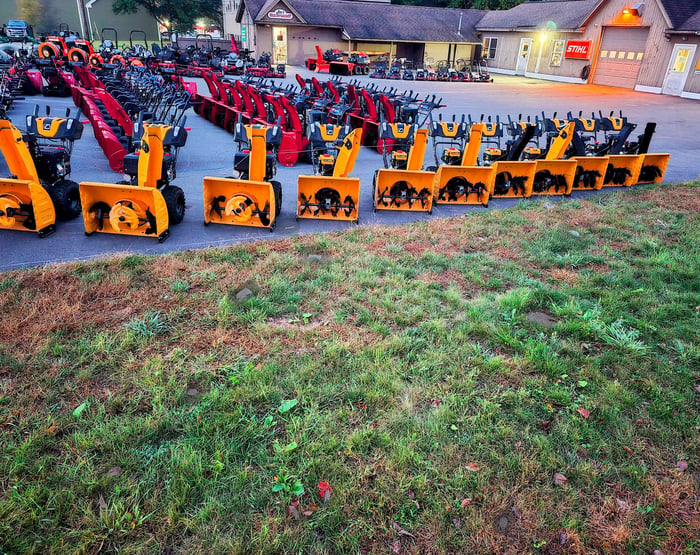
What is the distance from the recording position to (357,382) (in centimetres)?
334

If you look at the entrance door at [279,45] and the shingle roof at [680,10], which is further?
the entrance door at [279,45]

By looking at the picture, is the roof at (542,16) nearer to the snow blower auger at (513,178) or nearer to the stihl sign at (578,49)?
the stihl sign at (578,49)

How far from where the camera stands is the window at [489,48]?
1455 inches

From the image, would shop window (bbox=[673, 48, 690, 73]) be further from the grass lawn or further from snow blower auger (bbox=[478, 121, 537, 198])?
the grass lawn

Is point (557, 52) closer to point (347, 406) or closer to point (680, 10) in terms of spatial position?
point (680, 10)

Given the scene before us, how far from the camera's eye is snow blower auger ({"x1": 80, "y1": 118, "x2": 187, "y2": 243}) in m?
5.44

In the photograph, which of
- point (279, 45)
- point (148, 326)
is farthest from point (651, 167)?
point (279, 45)

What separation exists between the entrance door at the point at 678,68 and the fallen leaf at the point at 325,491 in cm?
2917

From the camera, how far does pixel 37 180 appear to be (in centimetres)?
584

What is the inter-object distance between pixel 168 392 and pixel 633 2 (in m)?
32.3

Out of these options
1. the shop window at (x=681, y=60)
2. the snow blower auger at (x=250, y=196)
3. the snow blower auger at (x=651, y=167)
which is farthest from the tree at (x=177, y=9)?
the snow blower auger at (x=651, y=167)

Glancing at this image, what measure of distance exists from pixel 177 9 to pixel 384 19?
25.1 metres

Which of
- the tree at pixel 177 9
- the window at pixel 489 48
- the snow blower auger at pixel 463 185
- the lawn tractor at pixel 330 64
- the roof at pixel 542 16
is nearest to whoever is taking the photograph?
the snow blower auger at pixel 463 185

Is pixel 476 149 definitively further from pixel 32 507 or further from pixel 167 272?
pixel 32 507
